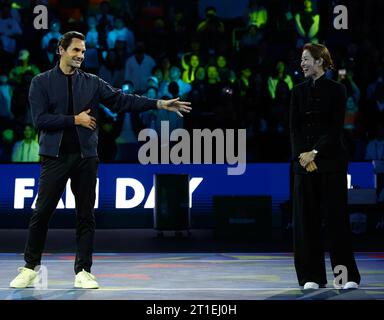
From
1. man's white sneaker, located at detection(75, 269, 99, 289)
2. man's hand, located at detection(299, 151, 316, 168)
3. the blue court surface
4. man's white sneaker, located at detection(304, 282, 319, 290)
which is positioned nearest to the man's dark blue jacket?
man's white sneaker, located at detection(75, 269, 99, 289)

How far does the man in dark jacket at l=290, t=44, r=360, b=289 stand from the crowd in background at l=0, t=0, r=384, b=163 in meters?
7.81

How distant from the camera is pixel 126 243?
13.1 metres

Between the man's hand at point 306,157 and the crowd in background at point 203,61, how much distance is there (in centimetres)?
792

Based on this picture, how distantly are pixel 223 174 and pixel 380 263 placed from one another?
544cm

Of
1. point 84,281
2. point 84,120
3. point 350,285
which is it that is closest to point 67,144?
point 84,120

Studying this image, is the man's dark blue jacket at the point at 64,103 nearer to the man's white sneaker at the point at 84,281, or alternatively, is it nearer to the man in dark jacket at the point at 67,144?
the man in dark jacket at the point at 67,144

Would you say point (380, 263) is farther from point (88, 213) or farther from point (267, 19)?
point (267, 19)

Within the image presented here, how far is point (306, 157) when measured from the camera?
797 cm

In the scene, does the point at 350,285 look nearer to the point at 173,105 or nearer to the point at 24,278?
the point at 173,105

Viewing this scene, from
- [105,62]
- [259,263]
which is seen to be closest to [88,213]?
[259,263]

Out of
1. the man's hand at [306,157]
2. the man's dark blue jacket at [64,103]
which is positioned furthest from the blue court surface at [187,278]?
the man's dark blue jacket at [64,103]

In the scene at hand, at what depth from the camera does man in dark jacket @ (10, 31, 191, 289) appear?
25.8ft

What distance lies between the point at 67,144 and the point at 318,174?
85.9 inches
